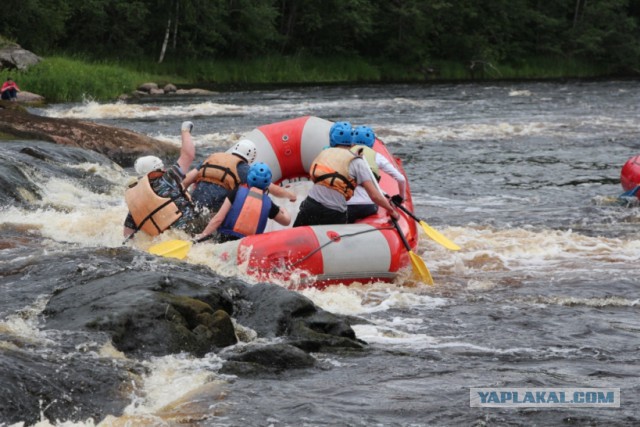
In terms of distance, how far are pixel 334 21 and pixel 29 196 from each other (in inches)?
1365

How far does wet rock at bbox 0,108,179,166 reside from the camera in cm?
1490

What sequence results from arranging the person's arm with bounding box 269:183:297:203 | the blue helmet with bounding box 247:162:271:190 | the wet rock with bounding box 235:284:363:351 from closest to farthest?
the wet rock with bounding box 235:284:363:351, the blue helmet with bounding box 247:162:271:190, the person's arm with bounding box 269:183:297:203

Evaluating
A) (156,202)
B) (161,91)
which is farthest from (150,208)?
(161,91)

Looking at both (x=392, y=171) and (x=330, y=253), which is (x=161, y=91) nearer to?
(x=392, y=171)

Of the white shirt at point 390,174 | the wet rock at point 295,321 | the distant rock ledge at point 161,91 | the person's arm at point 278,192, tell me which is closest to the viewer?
the wet rock at point 295,321

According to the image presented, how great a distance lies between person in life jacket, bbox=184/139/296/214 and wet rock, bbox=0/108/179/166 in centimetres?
669

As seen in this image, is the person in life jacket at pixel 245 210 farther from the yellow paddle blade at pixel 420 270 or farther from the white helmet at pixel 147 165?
the yellow paddle blade at pixel 420 270

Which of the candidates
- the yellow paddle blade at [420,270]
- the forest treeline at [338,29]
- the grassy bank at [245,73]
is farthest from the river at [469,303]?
the forest treeline at [338,29]

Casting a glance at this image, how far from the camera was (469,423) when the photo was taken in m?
4.98

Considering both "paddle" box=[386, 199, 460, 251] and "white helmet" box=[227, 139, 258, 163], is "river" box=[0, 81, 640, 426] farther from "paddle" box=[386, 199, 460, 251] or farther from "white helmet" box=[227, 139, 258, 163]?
"white helmet" box=[227, 139, 258, 163]

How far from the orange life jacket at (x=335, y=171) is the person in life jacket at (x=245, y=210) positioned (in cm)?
46

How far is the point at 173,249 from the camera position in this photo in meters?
7.95

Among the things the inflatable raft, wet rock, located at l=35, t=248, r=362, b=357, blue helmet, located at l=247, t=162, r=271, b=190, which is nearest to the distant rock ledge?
the inflatable raft

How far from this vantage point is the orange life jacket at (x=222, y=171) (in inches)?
343
